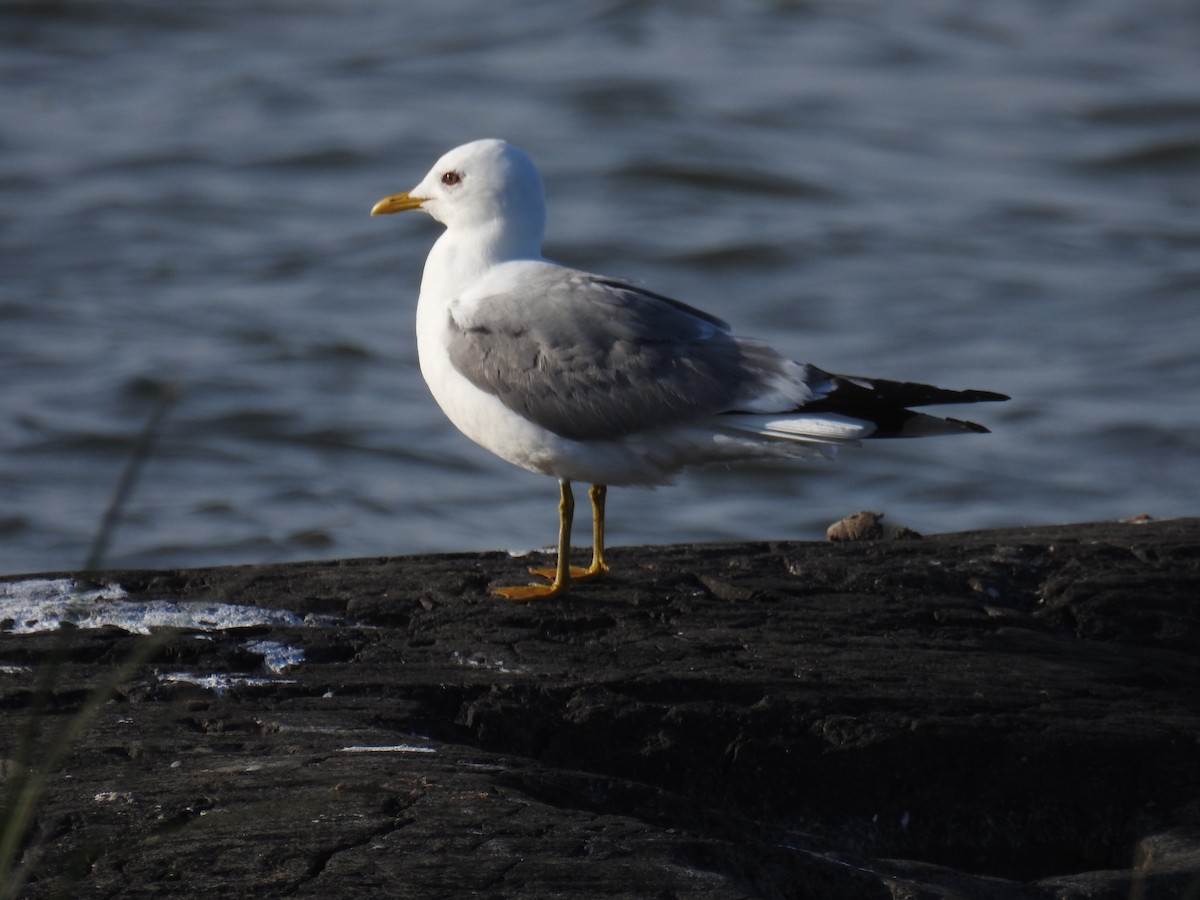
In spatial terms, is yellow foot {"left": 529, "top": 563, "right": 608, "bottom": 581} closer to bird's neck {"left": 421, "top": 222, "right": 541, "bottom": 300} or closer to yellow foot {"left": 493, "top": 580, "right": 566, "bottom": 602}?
yellow foot {"left": 493, "top": 580, "right": 566, "bottom": 602}

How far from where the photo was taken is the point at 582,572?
439 centimetres

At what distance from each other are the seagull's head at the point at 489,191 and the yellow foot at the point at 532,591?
1059mm

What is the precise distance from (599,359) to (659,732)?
117cm

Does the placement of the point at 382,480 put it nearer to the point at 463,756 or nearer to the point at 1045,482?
the point at 1045,482

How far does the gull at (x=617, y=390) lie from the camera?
4.07m

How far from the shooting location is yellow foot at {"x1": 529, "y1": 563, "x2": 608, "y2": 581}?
4.30m

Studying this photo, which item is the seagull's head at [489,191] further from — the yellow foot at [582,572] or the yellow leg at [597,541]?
the yellow foot at [582,572]

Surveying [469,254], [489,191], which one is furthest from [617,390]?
[489,191]

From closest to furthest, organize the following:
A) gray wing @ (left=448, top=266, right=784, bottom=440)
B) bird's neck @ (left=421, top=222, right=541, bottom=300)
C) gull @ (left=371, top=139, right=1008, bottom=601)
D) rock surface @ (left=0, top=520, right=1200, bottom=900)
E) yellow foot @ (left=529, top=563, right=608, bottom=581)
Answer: rock surface @ (left=0, top=520, right=1200, bottom=900), gull @ (left=371, top=139, right=1008, bottom=601), gray wing @ (left=448, top=266, right=784, bottom=440), yellow foot @ (left=529, top=563, right=608, bottom=581), bird's neck @ (left=421, top=222, right=541, bottom=300)

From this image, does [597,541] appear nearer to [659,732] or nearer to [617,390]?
[617,390]

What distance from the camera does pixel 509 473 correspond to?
29.6 ft

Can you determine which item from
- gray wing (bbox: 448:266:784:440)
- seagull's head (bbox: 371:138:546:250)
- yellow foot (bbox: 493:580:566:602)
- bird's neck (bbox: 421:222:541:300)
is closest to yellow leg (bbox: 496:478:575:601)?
yellow foot (bbox: 493:580:566:602)

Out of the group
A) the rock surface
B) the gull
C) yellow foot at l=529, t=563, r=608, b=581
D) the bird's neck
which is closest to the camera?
the rock surface

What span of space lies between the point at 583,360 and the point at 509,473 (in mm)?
4820
